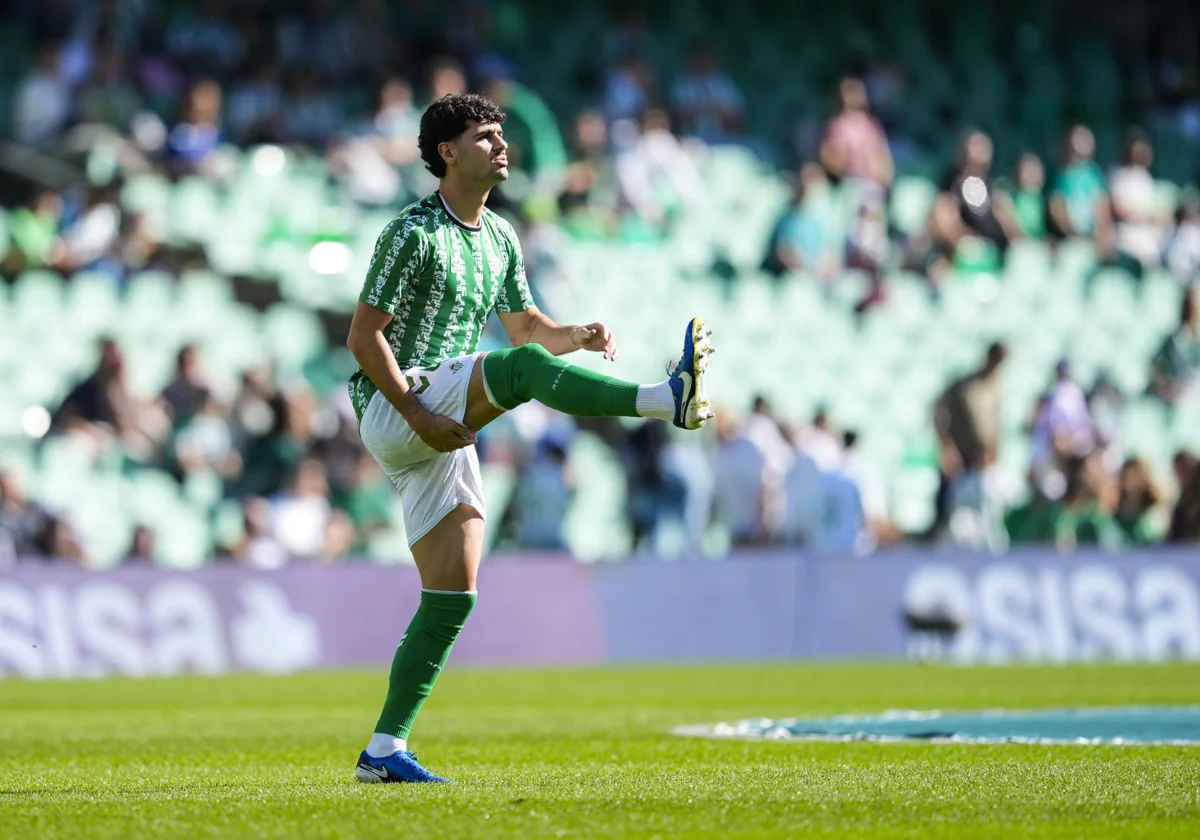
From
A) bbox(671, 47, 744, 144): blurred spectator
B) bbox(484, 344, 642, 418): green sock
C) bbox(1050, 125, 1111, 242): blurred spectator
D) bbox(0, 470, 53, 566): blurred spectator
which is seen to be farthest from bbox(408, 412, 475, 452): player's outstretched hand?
bbox(1050, 125, 1111, 242): blurred spectator

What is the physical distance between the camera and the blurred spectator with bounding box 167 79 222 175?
19.2 meters

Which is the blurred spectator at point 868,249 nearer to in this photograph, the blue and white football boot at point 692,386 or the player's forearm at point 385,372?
the player's forearm at point 385,372

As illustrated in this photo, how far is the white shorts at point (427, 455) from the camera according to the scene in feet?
21.5

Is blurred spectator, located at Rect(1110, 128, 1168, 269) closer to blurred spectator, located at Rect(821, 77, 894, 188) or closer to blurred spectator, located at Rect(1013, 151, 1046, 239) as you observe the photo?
blurred spectator, located at Rect(1013, 151, 1046, 239)

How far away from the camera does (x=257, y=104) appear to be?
20328 millimetres

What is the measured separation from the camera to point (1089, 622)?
57.9 feet

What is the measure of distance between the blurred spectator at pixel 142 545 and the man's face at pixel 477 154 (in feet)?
34.5

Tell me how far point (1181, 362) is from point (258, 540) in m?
10.7

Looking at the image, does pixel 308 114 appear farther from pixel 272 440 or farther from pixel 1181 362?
pixel 1181 362

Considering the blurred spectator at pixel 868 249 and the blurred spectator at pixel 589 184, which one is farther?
the blurred spectator at pixel 868 249

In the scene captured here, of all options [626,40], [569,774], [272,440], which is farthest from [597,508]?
[569,774]

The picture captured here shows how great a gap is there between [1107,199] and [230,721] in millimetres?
15994

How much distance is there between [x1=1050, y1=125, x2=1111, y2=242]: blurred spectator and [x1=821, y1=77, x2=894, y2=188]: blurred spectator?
2148 millimetres

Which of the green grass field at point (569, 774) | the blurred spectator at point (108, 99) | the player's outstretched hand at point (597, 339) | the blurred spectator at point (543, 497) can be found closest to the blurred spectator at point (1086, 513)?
the blurred spectator at point (543, 497)
